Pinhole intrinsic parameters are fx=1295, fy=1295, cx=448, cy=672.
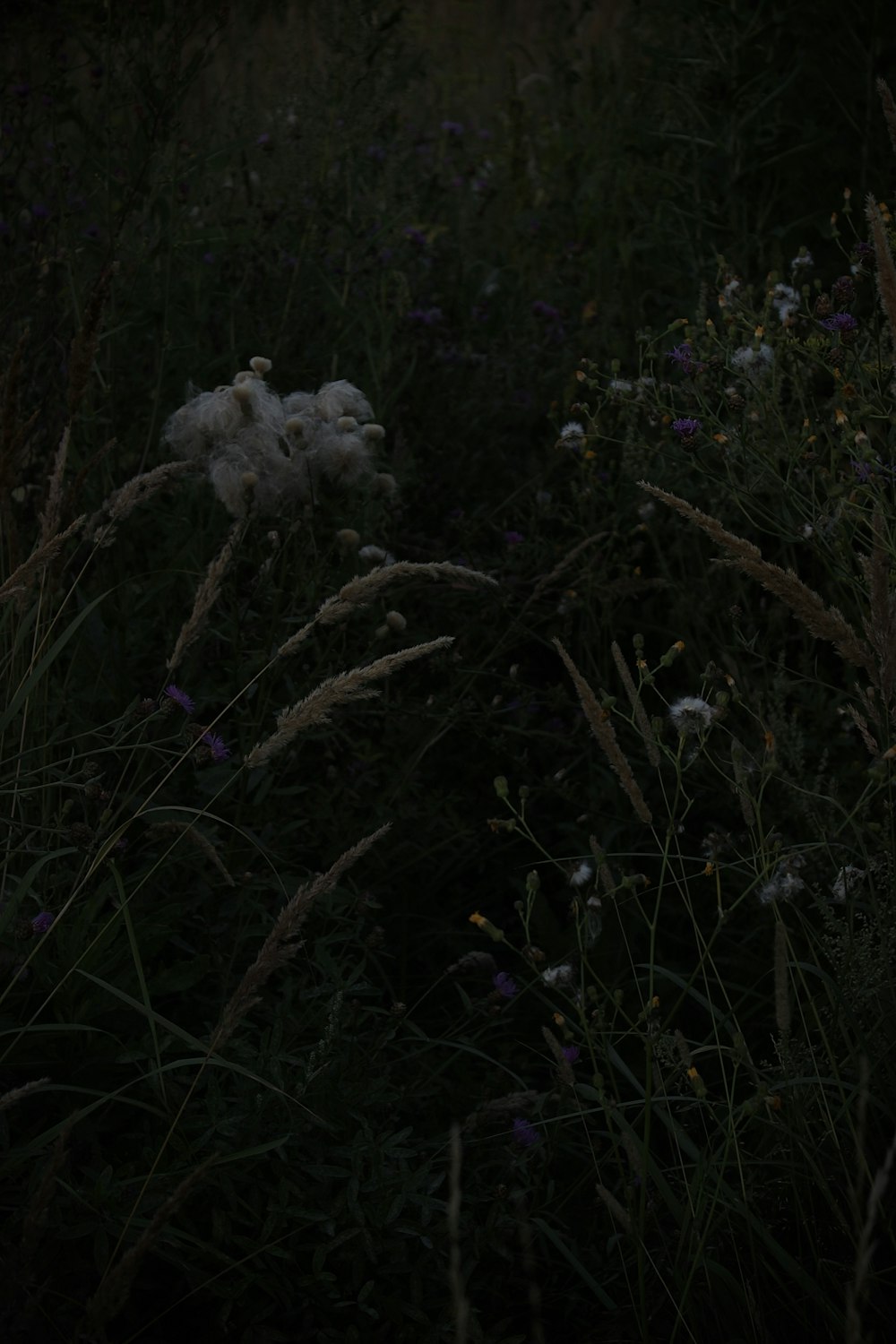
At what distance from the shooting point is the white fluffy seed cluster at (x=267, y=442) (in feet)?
7.17

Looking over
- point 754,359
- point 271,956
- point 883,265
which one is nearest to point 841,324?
point 754,359

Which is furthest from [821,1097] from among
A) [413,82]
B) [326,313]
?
[413,82]

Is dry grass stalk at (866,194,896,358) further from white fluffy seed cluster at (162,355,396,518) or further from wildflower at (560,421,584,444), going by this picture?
wildflower at (560,421,584,444)

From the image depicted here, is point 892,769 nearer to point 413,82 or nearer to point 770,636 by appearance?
point 770,636

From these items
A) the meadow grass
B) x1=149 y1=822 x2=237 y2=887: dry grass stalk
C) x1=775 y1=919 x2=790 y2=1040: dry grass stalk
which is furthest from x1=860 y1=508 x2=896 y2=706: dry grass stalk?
x1=149 y1=822 x2=237 y2=887: dry grass stalk

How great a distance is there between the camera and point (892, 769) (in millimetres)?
1720

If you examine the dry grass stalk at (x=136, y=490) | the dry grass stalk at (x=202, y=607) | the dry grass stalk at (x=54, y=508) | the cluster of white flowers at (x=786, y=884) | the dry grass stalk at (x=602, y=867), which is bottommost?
the cluster of white flowers at (x=786, y=884)

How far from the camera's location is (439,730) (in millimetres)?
2496

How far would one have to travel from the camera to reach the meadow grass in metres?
1.54

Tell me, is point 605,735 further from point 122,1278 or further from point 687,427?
point 687,427

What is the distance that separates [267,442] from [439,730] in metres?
0.65

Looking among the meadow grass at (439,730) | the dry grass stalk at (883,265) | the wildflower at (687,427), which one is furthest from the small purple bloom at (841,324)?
the dry grass stalk at (883,265)

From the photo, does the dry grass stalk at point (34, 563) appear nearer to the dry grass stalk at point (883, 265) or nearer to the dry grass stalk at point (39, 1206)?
the dry grass stalk at point (39, 1206)

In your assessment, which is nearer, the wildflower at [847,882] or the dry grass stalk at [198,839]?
the dry grass stalk at [198,839]
